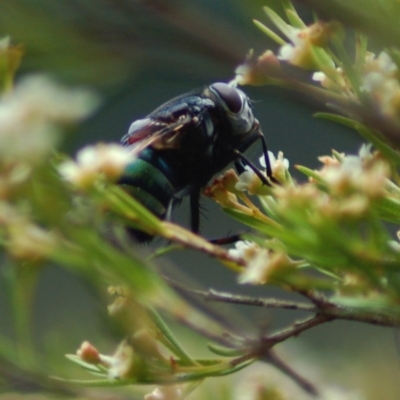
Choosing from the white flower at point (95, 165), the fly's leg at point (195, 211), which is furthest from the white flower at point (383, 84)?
the fly's leg at point (195, 211)

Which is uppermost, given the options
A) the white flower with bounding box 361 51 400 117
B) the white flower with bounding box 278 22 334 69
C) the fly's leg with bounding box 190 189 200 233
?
the white flower with bounding box 278 22 334 69

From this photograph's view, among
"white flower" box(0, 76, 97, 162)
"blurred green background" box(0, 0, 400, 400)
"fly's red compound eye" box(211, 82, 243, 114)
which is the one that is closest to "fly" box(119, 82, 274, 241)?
"fly's red compound eye" box(211, 82, 243, 114)

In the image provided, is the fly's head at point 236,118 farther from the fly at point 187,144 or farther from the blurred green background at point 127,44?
the blurred green background at point 127,44

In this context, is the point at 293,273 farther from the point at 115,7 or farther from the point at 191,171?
the point at 191,171

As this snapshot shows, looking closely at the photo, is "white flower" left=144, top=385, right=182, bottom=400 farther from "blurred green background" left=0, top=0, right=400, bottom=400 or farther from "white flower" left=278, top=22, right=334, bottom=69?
"white flower" left=278, top=22, right=334, bottom=69

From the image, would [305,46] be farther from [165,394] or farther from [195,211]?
[195,211]

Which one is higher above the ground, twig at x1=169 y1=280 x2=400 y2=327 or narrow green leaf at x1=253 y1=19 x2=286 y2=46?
narrow green leaf at x1=253 y1=19 x2=286 y2=46

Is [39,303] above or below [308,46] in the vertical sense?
below

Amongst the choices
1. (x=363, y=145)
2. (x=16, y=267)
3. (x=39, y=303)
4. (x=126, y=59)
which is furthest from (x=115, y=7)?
(x=39, y=303)
